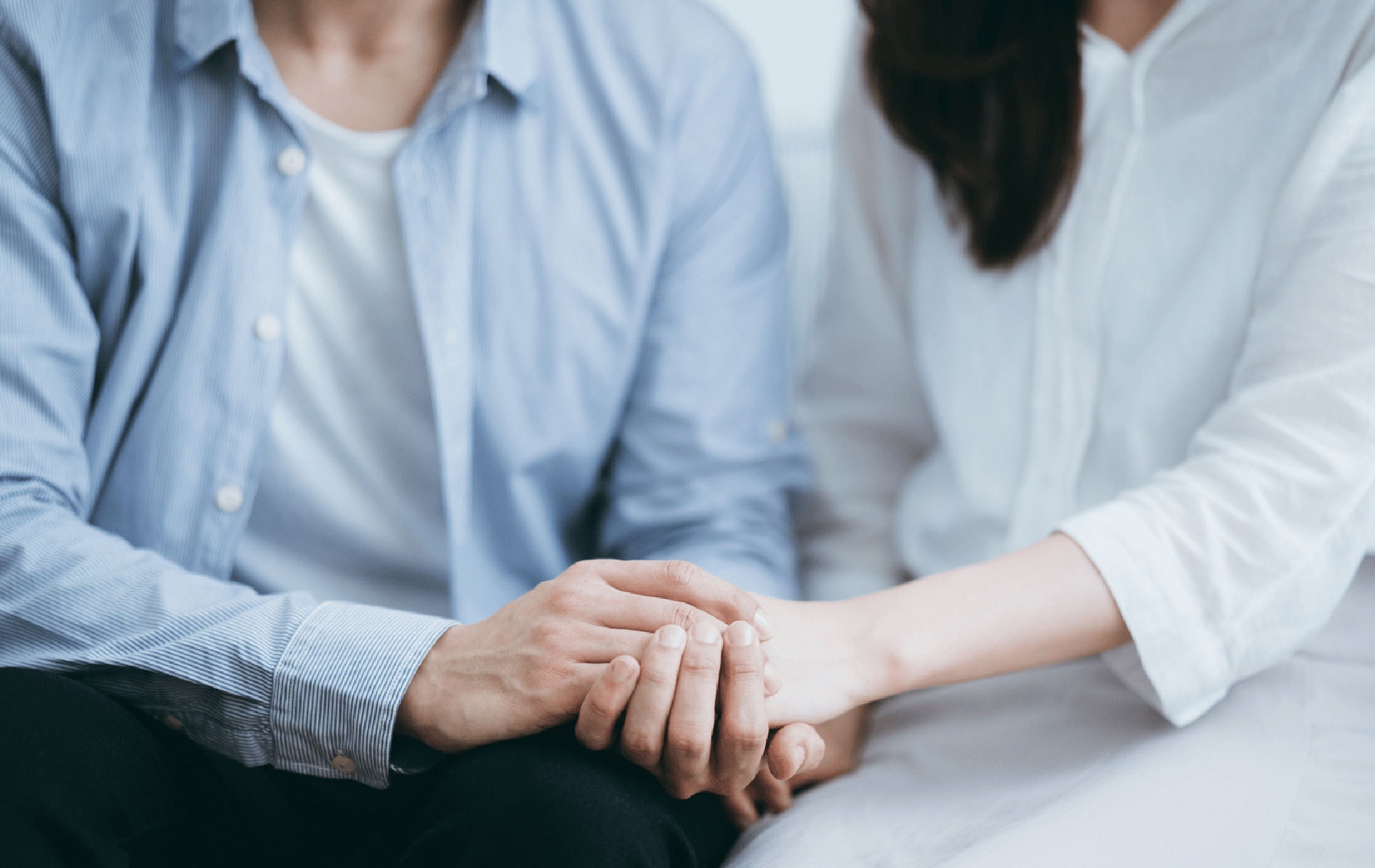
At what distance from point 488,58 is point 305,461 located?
0.37 metres

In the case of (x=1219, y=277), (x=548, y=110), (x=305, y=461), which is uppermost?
(x=548, y=110)

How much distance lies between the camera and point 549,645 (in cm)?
71

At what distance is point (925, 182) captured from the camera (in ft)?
3.43

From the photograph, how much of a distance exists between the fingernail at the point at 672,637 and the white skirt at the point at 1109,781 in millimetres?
181

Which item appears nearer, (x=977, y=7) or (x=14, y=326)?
(x=14, y=326)

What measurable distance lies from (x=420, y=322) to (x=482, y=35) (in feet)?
0.81

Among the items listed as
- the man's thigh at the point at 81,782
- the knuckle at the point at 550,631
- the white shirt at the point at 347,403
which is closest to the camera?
the man's thigh at the point at 81,782

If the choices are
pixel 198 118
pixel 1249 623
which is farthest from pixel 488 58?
pixel 1249 623

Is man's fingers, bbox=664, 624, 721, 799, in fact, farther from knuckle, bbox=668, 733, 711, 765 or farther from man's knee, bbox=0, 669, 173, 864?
man's knee, bbox=0, 669, 173, 864

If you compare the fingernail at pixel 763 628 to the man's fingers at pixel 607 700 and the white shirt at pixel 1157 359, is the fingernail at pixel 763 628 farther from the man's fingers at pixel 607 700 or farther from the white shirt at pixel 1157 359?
the white shirt at pixel 1157 359

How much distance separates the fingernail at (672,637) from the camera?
0.69 meters

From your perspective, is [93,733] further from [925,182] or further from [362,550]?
[925,182]

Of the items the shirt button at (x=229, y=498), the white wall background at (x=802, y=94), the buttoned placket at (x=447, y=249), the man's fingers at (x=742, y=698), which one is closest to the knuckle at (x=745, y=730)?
the man's fingers at (x=742, y=698)

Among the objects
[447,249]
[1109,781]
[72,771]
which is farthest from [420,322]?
[1109,781]
